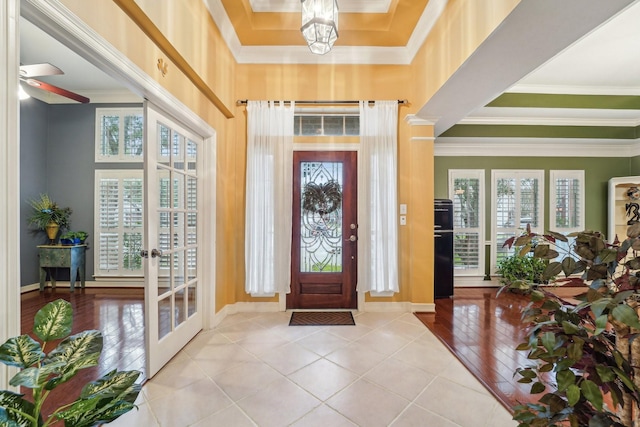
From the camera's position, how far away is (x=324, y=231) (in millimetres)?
3570

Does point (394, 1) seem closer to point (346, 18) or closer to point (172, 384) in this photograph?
point (346, 18)

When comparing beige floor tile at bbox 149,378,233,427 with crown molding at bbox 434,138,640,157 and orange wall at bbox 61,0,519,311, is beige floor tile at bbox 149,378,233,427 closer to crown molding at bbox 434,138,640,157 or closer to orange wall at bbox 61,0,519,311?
orange wall at bbox 61,0,519,311

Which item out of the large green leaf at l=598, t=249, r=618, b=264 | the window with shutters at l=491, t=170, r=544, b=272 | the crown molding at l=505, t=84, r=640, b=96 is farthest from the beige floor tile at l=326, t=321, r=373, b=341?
the crown molding at l=505, t=84, r=640, b=96

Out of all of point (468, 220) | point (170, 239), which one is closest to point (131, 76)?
point (170, 239)

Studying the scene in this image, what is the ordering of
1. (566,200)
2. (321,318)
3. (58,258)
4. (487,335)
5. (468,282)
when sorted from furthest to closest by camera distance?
1. (566,200)
2. (468,282)
3. (58,258)
4. (321,318)
5. (487,335)

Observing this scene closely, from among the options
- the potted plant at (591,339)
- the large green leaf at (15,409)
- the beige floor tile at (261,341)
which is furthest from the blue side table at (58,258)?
the potted plant at (591,339)

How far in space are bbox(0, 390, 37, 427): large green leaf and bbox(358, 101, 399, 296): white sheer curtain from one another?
2980mm

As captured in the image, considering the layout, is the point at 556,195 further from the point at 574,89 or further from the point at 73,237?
the point at 73,237

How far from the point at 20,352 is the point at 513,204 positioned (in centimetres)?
612

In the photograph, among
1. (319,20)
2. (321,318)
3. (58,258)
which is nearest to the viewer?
(319,20)

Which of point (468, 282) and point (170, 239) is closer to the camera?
point (170, 239)

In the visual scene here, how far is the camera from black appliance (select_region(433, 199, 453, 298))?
414 cm

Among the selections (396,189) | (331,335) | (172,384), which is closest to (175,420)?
(172,384)

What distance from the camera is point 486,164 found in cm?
493
